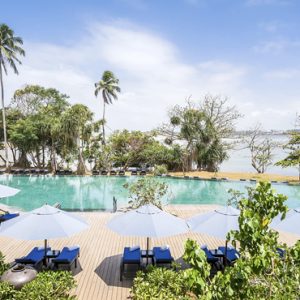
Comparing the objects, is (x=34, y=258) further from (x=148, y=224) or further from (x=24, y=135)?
(x=24, y=135)

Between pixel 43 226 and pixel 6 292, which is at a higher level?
pixel 43 226

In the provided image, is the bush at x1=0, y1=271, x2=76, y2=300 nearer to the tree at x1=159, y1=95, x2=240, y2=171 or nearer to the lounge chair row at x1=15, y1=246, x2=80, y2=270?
the lounge chair row at x1=15, y1=246, x2=80, y2=270

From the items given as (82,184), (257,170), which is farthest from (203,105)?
(82,184)

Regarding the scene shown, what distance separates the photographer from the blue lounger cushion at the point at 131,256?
7.45m

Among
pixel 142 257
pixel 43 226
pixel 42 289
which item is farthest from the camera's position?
pixel 142 257

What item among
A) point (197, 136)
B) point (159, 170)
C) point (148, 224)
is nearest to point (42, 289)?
point (148, 224)

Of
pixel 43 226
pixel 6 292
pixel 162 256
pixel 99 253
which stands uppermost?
pixel 43 226

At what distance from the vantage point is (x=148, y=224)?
708cm

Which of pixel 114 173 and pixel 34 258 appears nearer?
pixel 34 258

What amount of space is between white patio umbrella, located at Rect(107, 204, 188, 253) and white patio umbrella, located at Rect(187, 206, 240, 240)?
34cm

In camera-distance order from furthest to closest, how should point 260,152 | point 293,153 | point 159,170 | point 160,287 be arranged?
point 260,152 < point 159,170 < point 293,153 < point 160,287

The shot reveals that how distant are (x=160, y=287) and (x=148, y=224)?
1.53 meters

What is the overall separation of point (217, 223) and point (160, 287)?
6.98 feet

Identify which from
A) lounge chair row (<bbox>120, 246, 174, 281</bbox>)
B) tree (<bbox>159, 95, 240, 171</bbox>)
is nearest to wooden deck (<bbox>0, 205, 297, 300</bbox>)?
lounge chair row (<bbox>120, 246, 174, 281</bbox>)
